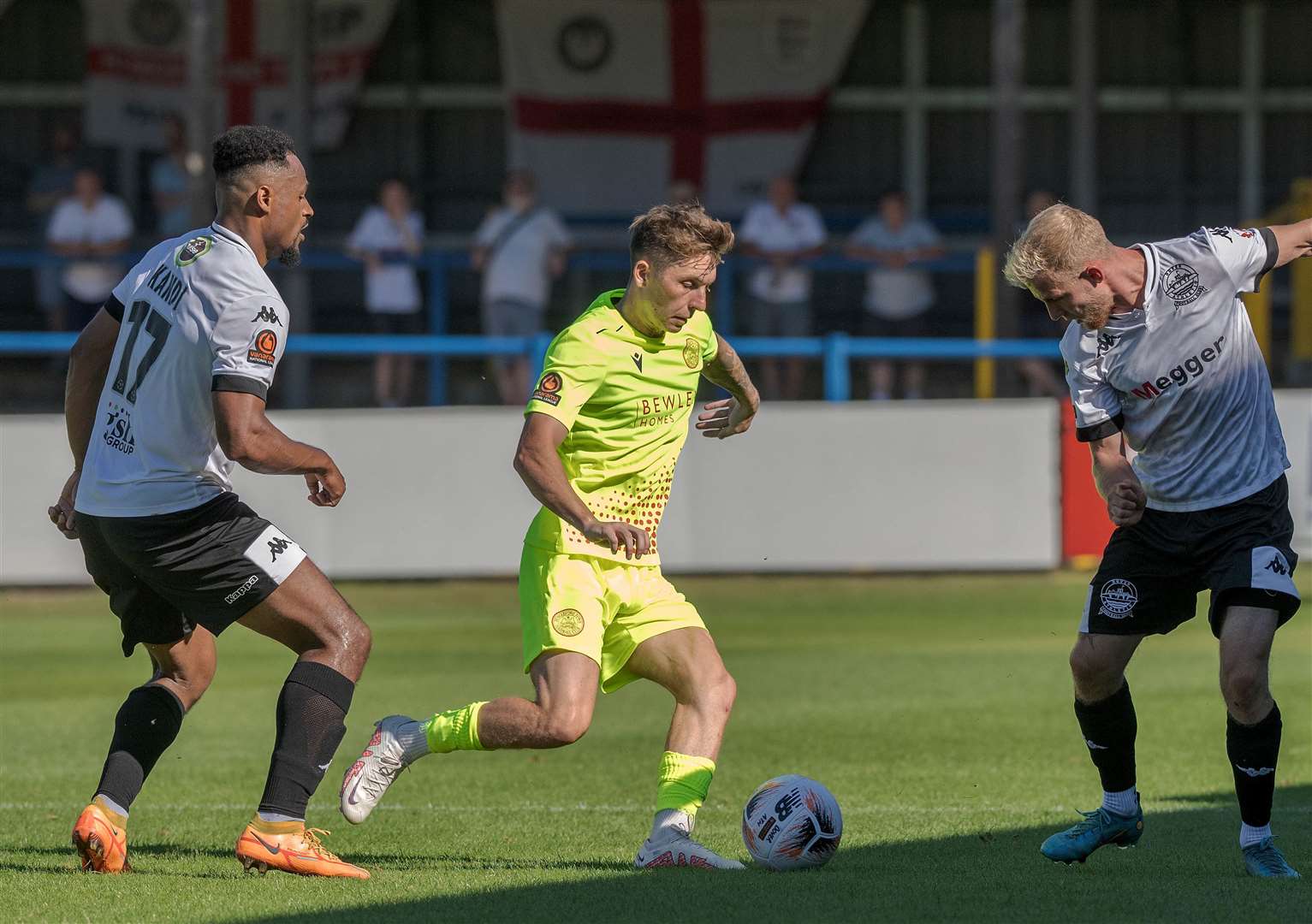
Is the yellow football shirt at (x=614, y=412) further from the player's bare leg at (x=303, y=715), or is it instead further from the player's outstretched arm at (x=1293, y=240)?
the player's outstretched arm at (x=1293, y=240)

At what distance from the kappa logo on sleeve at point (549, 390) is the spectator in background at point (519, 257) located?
1101 cm

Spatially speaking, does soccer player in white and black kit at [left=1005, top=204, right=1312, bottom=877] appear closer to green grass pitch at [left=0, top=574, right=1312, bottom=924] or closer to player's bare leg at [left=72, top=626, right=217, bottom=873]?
green grass pitch at [left=0, top=574, right=1312, bottom=924]

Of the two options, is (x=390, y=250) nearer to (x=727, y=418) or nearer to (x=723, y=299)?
(x=723, y=299)

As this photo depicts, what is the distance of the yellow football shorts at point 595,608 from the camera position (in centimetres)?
618

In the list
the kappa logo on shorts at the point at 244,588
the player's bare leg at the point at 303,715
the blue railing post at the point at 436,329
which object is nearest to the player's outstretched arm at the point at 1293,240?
the player's bare leg at the point at 303,715

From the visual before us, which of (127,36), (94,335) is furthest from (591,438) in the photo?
(127,36)

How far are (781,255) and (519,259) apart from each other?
7.75 ft

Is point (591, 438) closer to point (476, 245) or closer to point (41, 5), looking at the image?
point (476, 245)

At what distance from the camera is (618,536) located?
231 inches

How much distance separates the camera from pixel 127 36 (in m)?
23.6

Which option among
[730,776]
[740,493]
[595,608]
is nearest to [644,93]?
[740,493]

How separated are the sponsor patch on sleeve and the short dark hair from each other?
1.03 m

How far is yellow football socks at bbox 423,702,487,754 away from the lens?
6.18 metres

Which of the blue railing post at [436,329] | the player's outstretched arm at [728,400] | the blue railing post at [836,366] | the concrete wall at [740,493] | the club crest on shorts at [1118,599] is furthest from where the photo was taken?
the blue railing post at [436,329]
